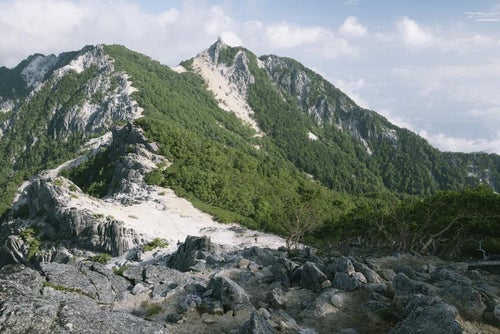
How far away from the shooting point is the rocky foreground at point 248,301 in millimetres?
14062

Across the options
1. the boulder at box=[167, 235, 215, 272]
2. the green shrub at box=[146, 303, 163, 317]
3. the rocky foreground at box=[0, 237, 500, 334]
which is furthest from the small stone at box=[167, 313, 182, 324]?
the boulder at box=[167, 235, 215, 272]

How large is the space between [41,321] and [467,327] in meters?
17.0

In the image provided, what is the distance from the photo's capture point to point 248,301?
68.9 feet

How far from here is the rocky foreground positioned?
1406cm

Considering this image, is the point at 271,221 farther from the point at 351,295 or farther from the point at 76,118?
the point at 76,118

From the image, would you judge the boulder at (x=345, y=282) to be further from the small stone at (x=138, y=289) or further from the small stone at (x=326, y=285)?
the small stone at (x=138, y=289)

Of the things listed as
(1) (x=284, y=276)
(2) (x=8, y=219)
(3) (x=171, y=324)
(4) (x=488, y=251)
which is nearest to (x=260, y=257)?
(1) (x=284, y=276)

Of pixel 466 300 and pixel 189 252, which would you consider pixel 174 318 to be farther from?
pixel 189 252

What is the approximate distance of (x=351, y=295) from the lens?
73.8 ft

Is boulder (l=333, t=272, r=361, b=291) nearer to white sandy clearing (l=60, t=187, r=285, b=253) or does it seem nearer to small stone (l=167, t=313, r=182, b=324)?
small stone (l=167, t=313, r=182, b=324)

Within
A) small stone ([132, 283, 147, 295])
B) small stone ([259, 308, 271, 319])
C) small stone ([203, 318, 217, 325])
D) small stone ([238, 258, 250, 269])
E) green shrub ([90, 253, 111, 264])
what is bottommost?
green shrub ([90, 253, 111, 264])

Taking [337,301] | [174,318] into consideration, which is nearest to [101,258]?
[174,318]

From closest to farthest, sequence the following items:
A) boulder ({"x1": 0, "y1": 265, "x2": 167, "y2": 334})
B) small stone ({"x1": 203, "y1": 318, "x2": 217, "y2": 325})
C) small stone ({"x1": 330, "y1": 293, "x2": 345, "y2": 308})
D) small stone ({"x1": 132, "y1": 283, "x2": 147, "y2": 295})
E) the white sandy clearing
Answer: boulder ({"x1": 0, "y1": 265, "x2": 167, "y2": 334})
small stone ({"x1": 203, "y1": 318, "x2": 217, "y2": 325})
small stone ({"x1": 330, "y1": 293, "x2": 345, "y2": 308})
small stone ({"x1": 132, "y1": 283, "x2": 147, "y2": 295})
the white sandy clearing

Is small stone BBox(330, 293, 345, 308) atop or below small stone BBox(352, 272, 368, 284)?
below
